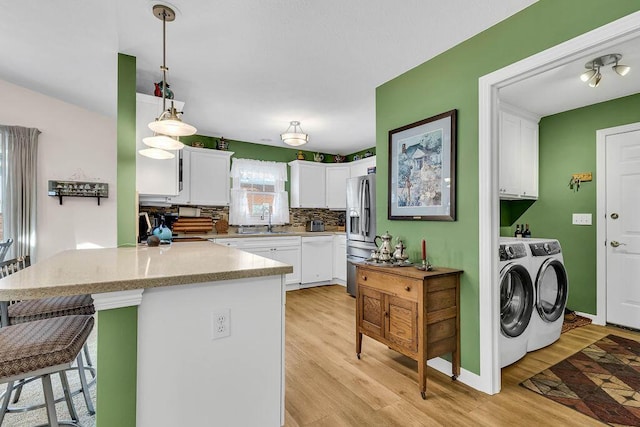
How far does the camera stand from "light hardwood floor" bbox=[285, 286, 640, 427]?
1.79 m

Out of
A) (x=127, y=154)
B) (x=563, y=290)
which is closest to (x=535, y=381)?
(x=563, y=290)

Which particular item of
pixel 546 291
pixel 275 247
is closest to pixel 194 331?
pixel 546 291

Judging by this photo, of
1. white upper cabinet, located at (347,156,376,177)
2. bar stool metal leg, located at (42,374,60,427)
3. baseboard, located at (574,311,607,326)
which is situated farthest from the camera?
white upper cabinet, located at (347,156,376,177)

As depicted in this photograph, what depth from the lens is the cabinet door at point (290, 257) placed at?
4.82 metres

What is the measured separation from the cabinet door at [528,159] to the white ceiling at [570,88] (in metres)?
0.24

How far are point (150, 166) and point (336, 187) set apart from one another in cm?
358

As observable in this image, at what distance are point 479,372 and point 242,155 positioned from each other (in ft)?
15.0

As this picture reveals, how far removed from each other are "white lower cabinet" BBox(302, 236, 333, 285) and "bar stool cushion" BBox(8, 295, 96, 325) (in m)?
3.35

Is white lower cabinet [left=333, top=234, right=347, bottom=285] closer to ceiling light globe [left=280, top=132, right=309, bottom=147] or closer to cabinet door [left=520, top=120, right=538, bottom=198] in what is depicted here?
ceiling light globe [left=280, top=132, right=309, bottom=147]

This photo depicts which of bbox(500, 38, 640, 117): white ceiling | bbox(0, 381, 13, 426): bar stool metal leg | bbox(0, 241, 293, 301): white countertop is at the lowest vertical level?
bbox(0, 381, 13, 426): bar stool metal leg

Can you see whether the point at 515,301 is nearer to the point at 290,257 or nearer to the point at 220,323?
the point at 220,323

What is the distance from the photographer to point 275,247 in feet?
15.7

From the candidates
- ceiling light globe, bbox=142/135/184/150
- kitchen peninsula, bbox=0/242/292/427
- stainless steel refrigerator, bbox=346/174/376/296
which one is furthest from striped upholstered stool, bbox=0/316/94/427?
stainless steel refrigerator, bbox=346/174/376/296

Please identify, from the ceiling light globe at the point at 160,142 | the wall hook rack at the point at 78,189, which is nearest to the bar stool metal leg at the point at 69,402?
the ceiling light globe at the point at 160,142
